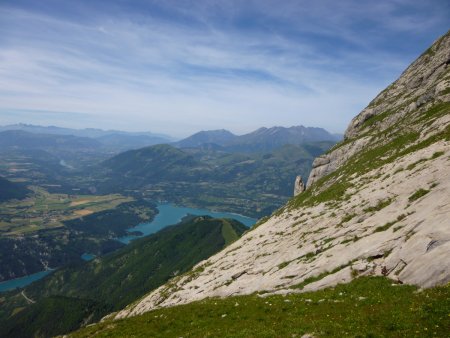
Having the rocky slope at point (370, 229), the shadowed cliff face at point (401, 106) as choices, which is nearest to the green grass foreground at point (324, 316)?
the rocky slope at point (370, 229)

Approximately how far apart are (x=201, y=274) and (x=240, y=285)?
21302mm

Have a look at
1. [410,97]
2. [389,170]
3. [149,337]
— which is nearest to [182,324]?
[149,337]

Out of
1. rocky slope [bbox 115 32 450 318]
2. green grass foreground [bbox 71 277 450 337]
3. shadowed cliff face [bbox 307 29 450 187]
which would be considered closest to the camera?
green grass foreground [bbox 71 277 450 337]

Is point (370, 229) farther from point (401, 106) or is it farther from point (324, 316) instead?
point (401, 106)

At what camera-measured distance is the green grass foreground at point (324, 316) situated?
20.8 m

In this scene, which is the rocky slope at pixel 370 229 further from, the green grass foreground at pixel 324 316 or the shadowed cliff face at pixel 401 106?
the green grass foreground at pixel 324 316

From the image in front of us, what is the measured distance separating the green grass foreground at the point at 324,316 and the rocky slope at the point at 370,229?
2.50 m

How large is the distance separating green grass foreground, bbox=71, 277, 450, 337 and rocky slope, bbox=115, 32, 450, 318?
250 centimetres

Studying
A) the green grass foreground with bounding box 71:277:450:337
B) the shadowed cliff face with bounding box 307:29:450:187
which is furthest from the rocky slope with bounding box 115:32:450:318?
the green grass foreground with bounding box 71:277:450:337

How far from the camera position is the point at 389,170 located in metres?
54.9

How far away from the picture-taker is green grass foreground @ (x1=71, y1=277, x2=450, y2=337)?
20.8m

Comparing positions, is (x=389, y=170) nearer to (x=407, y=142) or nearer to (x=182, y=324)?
(x=407, y=142)

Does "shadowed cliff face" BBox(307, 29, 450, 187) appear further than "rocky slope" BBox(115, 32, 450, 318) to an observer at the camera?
Yes

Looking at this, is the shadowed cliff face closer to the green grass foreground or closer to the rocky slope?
the rocky slope
